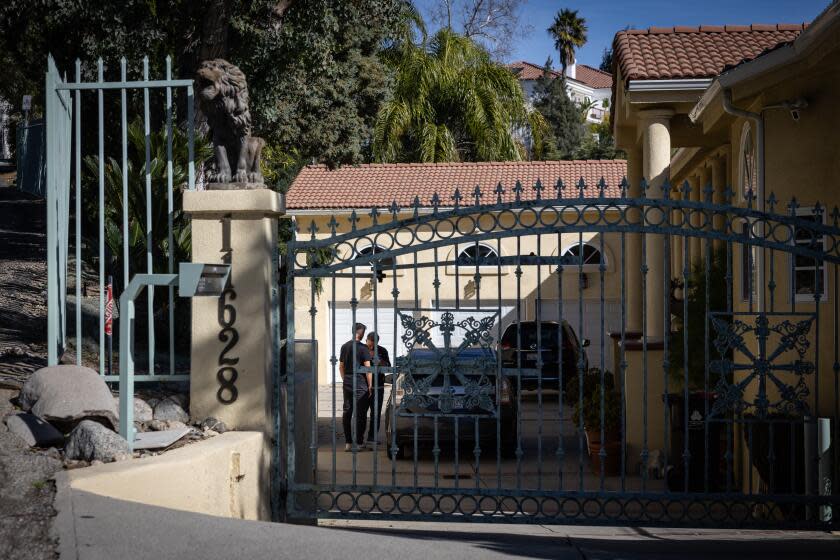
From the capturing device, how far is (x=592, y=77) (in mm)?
81438

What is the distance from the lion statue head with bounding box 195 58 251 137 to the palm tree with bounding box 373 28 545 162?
80.6 feet

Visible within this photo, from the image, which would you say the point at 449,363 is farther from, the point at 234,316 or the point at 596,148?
the point at 596,148

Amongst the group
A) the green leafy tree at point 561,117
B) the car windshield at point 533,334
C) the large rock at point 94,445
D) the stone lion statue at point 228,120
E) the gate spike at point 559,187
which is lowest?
the car windshield at point 533,334

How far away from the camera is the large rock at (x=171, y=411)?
6.63 m

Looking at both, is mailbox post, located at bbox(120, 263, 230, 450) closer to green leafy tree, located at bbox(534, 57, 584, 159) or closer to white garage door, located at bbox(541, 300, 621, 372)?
white garage door, located at bbox(541, 300, 621, 372)

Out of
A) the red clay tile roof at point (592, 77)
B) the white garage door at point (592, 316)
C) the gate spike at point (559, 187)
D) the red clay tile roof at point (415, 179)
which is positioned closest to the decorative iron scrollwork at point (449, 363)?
the gate spike at point (559, 187)

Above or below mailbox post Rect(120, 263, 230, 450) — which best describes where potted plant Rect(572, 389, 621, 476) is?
below

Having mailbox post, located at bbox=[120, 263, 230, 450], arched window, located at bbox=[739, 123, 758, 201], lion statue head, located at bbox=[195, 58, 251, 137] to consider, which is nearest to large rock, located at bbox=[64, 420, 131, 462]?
mailbox post, located at bbox=[120, 263, 230, 450]

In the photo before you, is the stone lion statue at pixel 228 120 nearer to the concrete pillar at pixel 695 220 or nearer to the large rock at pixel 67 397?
the large rock at pixel 67 397

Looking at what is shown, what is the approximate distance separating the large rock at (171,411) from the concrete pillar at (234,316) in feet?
0.23

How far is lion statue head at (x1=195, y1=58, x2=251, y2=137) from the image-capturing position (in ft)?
22.1

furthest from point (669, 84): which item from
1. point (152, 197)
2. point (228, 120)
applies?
point (152, 197)

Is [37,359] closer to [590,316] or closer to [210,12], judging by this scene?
[210,12]

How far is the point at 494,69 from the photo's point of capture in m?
32.6
